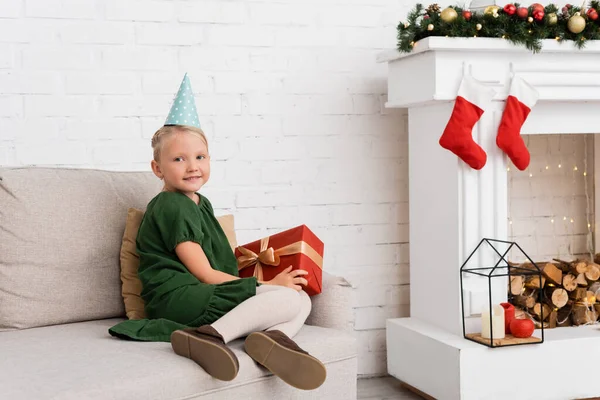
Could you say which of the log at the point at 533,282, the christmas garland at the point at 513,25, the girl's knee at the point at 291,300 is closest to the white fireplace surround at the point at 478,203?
the christmas garland at the point at 513,25

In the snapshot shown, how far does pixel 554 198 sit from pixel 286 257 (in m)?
1.66

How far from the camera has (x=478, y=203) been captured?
9.10 feet

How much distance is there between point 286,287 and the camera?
2264 mm

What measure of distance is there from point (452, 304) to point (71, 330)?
1340mm

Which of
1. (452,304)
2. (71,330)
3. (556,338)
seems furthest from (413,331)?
(71,330)

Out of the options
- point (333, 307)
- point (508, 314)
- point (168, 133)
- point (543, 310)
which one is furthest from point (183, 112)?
point (543, 310)

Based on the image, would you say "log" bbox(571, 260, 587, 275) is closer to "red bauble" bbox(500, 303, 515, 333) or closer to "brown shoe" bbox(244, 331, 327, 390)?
"red bauble" bbox(500, 303, 515, 333)

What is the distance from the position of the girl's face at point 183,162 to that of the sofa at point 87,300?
0.27m

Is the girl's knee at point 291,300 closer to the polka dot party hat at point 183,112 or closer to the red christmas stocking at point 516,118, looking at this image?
A: the polka dot party hat at point 183,112

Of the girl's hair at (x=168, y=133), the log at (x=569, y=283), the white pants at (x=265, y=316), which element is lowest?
the log at (x=569, y=283)

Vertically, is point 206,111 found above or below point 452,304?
above

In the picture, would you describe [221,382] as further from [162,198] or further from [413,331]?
[413,331]

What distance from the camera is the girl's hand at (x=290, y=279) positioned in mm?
2299

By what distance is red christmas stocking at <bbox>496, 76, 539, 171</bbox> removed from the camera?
2715mm
